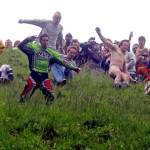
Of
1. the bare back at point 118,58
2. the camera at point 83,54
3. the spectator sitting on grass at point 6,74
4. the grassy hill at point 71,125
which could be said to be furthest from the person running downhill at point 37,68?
the camera at point 83,54

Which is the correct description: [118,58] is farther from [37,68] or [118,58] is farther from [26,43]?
[26,43]

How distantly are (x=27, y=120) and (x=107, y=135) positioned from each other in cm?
148

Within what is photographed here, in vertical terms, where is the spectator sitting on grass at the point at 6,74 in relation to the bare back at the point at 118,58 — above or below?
below

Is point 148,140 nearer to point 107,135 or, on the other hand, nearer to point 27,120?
point 107,135

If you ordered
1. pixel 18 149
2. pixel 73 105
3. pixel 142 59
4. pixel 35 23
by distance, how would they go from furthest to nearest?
pixel 142 59
pixel 35 23
pixel 73 105
pixel 18 149

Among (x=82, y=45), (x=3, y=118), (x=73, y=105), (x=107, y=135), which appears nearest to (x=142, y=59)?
(x=82, y=45)

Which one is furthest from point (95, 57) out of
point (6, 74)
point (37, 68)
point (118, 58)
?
point (37, 68)

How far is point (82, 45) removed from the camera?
1075cm

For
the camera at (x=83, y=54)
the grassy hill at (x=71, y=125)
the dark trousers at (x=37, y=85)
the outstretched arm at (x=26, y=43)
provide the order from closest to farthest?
the grassy hill at (x=71, y=125), the dark trousers at (x=37, y=85), the outstretched arm at (x=26, y=43), the camera at (x=83, y=54)

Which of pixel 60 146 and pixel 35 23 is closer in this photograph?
pixel 60 146

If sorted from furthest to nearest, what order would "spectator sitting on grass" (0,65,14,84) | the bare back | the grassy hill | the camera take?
the camera, the bare back, "spectator sitting on grass" (0,65,14,84), the grassy hill

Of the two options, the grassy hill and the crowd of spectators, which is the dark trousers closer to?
the grassy hill

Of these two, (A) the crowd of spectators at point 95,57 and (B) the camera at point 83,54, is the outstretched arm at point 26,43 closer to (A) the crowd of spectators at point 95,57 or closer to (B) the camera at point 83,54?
(A) the crowd of spectators at point 95,57

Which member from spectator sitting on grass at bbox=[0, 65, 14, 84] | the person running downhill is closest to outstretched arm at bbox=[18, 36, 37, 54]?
the person running downhill
